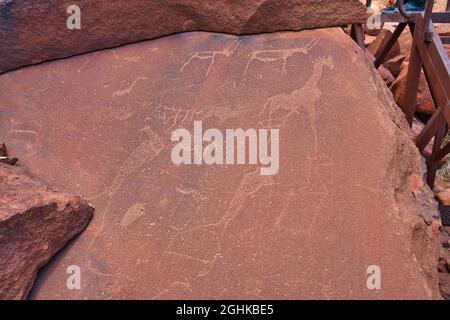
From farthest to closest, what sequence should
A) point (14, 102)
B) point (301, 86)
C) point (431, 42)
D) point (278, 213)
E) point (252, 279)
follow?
point (431, 42) < point (14, 102) < point (301, 86) < point (278, 213) < point (252, 279)

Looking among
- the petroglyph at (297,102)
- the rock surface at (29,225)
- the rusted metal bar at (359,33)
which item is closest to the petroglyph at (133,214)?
the rock surface at (29,225)

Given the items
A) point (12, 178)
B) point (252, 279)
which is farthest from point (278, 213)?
point (12, 178)

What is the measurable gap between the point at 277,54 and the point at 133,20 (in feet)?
2.99

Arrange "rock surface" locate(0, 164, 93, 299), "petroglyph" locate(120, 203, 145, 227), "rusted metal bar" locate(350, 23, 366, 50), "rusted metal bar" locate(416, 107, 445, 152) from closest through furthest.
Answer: "rock surface" locate(0, 164, 93, 299), "petroglyph" locate(120, 203, 145, 227), "rusted metal bar" locate(350, 23, 366, 50), "rusted metal bar" locate(416, 107, 445, 152)

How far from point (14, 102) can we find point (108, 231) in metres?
1.12

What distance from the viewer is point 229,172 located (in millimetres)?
1812

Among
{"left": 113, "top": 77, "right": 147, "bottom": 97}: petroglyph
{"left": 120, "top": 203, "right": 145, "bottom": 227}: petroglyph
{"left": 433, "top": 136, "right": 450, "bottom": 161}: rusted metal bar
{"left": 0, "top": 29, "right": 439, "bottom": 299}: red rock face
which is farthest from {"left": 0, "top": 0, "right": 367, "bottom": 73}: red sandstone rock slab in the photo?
{"left": 433, "top": 136, "right": 450, "bottom": 161}: rusted metal bar

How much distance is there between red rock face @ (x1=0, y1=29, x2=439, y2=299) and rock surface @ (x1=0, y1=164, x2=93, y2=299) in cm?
6

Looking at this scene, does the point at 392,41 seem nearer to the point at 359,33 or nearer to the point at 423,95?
the point at 359,33

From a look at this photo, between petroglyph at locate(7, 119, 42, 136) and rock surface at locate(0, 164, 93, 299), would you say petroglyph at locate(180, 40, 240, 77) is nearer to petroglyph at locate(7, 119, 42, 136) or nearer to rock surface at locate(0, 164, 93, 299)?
petroglyph at locate(7, 119, 42, 136)

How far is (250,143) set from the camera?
6.23ft

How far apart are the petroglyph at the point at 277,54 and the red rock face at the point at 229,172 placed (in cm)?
1

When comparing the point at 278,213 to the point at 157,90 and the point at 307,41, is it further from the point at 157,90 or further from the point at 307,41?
the point at 307,41

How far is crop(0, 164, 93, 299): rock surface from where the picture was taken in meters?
1.47
